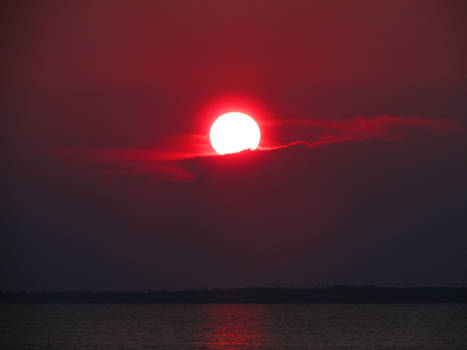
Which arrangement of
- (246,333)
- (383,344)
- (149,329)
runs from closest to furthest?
(383,344), (246,333), (149,329)

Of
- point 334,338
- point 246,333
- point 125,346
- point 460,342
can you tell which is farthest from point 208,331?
point 460,342

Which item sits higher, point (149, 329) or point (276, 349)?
point (149, 329)

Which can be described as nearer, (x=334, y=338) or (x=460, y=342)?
(x=460, y=342)

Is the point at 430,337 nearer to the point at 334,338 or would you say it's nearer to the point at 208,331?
the point at 334,338

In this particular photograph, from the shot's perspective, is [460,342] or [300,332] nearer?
[460,342]

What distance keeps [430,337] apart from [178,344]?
1082 inches

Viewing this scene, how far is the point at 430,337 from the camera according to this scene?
8194cm

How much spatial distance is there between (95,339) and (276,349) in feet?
68.8

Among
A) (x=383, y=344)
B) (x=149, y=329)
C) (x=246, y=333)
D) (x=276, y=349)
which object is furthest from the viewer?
(x=149, y=329)

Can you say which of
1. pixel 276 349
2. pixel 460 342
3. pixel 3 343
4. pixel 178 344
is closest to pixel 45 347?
Answer: pixel 3 343

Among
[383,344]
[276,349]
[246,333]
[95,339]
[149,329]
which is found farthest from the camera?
[149,329]

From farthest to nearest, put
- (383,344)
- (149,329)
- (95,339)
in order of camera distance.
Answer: (149,329)
(95,339)
(383,344)

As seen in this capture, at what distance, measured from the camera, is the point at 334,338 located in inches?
3211

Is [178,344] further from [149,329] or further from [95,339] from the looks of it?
[149,329]
